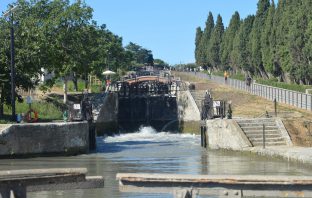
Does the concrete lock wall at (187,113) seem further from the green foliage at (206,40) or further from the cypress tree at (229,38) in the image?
the green foliage at (206,40)

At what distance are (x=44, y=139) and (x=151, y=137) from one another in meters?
16.2

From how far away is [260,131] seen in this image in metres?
30.2

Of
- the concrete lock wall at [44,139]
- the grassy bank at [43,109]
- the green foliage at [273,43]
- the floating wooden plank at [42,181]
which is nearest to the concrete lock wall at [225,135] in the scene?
the concrete lock wall at [44,139]

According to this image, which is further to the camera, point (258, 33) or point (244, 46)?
point (244, 46)

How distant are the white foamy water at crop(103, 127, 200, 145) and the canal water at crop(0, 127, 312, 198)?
413cm

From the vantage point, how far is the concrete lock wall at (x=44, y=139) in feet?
88.7

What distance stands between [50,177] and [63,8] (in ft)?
122

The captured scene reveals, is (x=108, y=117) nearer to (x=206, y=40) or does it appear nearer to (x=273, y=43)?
(x=273, y=43)

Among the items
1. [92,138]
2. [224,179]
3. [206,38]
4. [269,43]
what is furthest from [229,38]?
[224,179]

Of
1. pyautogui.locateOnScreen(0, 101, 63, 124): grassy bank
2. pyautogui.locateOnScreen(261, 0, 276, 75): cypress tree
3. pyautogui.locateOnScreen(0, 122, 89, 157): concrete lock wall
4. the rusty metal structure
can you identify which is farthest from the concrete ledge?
pyautogui.locateOnScreen(261, 0, 276, 75): cypress tree

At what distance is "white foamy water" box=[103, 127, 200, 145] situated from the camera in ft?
134

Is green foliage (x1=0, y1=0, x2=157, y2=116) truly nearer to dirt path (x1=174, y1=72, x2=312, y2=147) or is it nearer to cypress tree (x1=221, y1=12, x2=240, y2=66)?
dirt path (x1=174, y1=72, x2=312, y2=147)

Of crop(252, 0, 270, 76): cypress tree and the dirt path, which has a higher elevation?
crop(252, 0, 270, 76): cypress tree

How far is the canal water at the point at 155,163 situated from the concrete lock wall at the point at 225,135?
440 millimetres
